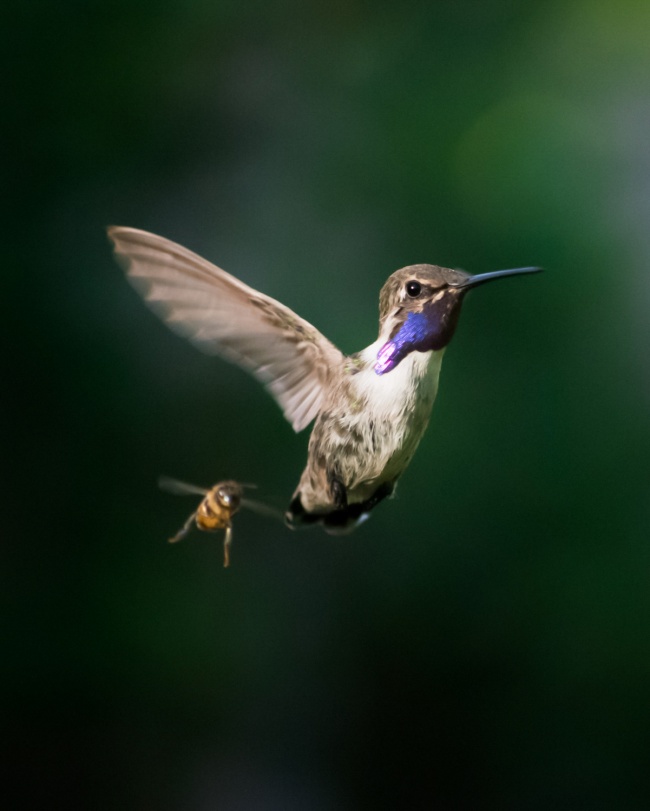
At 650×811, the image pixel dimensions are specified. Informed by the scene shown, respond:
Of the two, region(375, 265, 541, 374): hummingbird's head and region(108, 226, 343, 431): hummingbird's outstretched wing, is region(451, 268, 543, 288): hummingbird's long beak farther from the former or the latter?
region(108, 226, 343, 431): hummingbird's outstretched wing

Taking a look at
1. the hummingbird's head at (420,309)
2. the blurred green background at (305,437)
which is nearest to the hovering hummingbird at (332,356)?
the hummingbird's head at (420,309)

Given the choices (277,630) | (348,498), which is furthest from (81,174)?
(348,498)

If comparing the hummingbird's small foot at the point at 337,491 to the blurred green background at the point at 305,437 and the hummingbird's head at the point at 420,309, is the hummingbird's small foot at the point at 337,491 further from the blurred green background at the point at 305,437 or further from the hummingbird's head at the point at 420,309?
the blurred green background at the point at 305,437

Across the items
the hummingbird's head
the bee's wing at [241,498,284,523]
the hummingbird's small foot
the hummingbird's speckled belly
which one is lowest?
the bee's wing at [241,498,284,523]

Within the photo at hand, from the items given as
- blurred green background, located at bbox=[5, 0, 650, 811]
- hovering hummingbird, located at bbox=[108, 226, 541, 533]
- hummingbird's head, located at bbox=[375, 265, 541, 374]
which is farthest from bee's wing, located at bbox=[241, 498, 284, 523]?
blurred green background, located at bbox=[5, 0, 650, 811]

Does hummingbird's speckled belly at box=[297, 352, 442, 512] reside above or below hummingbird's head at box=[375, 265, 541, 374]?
below

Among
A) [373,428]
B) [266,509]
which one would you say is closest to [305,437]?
[266,509]

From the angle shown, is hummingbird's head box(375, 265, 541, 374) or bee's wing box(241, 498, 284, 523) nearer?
hummingbird's head box(375, 265, 541, 374)
